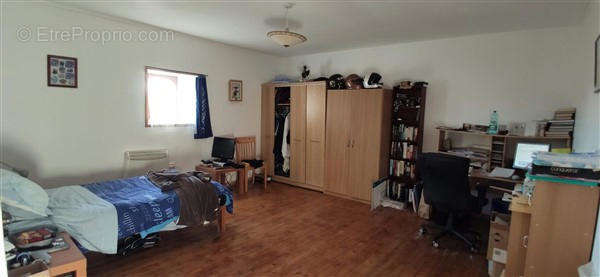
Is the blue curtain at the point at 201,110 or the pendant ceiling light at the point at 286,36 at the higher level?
the pendant ceiling light at the point at 286,36

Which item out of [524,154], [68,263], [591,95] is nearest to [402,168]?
[524,154]

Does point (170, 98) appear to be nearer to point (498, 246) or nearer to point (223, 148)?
point (223, 148)

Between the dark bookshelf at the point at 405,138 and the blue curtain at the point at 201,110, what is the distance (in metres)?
2.93

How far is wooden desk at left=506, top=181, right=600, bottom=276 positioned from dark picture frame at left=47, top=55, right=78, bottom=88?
14.5 feet

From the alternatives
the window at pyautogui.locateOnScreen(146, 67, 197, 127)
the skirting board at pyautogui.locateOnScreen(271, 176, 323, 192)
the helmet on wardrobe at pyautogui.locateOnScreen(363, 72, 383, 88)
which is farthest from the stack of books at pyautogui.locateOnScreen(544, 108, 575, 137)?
the window at pyautogui.locateOnScreen(146, 67, 197, 127)

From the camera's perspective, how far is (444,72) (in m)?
4.22

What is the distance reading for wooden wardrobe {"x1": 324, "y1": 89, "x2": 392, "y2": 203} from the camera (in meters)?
4.36

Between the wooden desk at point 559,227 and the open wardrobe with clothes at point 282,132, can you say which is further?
the open wardrobe with clothes at point 282,132

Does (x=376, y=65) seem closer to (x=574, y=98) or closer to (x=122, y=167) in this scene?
(x=574, y=98)

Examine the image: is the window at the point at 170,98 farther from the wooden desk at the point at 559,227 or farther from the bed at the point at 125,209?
the wooden desk at the point at 559,227

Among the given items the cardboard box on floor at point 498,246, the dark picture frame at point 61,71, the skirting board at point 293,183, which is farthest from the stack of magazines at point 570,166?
the dark picture frame at point 61,71

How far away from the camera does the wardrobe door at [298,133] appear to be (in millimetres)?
5156

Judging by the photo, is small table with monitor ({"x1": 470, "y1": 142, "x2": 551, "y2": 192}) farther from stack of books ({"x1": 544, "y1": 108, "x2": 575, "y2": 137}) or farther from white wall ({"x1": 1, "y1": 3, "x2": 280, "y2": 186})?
white wall ({"x1": 1, "y1": 3, "x2": 280, "y2": 186})

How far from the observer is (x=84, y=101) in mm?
3455
